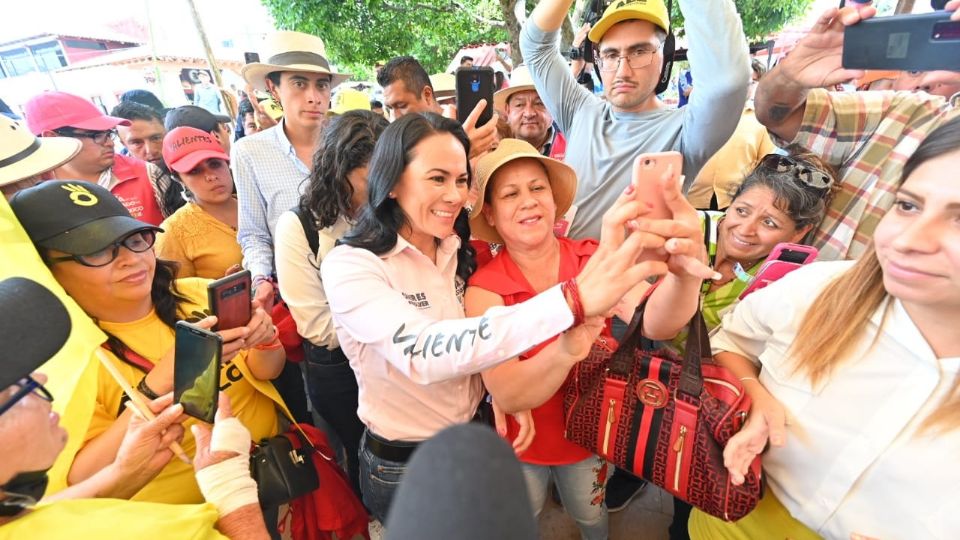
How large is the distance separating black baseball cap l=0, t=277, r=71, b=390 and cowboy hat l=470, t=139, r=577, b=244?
55.4 inches

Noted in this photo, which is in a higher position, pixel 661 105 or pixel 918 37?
pixel 918 37

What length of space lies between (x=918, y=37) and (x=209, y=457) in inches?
98.6

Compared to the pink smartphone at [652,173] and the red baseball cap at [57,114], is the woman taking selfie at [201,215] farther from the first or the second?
the pink smartphone at [652,173]

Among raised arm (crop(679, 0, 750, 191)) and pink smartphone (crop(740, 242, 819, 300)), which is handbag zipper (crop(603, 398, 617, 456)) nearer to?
pink smartphone (crop(740, 242, 819, 300))

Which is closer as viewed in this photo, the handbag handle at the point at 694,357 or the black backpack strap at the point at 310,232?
the handbag handle at the point at 694,357

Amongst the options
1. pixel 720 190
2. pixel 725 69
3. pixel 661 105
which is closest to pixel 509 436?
pixel 725 69

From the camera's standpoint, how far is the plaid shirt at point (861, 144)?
1755mm

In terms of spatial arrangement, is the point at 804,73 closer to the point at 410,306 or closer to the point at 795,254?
the point at 795,254

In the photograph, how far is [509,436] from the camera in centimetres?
183

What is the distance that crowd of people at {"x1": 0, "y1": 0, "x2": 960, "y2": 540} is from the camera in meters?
1.05

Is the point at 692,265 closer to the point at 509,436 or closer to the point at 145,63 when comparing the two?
the point at 509,436

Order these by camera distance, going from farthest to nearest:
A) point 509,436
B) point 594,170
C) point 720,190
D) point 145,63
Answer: point 145,63
point 720,190
point 594,170
point 509,436

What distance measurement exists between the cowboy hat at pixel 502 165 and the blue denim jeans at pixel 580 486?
109 centimetres

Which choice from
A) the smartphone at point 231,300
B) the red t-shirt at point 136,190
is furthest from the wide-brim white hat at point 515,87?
the red t-shirt at point 136,190
